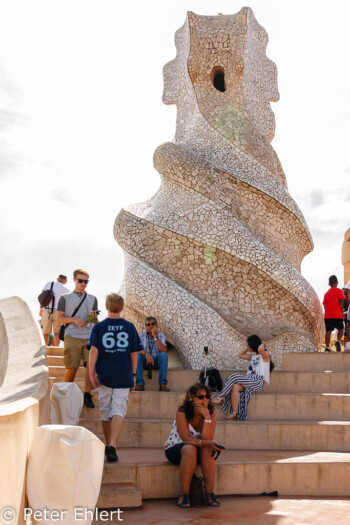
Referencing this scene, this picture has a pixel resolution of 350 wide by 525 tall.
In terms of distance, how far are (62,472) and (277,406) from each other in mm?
3174

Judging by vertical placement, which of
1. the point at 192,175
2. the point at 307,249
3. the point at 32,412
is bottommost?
the point at 32,412

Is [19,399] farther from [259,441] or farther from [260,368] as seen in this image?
[260,368]

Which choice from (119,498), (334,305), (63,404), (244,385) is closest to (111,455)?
(119,498)

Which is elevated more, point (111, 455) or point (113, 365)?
point (113, 365)

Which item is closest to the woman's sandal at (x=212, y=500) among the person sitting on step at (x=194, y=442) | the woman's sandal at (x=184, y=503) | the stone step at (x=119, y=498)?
the person sitting on step at (x=194, y=442)

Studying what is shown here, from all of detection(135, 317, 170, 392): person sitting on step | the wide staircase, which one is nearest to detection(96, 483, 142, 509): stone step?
the wide staircase

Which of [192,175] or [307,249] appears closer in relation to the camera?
[192,175]

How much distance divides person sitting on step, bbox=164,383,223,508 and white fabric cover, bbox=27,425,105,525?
1141mm

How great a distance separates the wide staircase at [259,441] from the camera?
14.6 ft

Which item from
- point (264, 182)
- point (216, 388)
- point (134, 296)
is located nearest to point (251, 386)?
point (216, 388)

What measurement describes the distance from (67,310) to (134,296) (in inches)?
90.8

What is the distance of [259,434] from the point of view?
A: 5453mm

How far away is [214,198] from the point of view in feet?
27.3

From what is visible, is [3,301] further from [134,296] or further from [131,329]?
[131,329]
